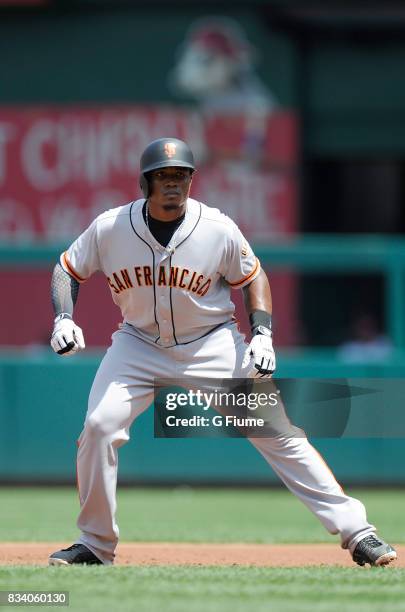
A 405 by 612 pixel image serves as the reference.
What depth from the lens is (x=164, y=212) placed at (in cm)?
597

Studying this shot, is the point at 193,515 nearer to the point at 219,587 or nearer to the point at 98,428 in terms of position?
the point at 98,428

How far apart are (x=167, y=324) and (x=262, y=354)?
1.45 feet

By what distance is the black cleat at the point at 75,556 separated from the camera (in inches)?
234

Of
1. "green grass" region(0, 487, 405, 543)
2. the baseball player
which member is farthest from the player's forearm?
"green grass" region(0, 487, 405, 543)

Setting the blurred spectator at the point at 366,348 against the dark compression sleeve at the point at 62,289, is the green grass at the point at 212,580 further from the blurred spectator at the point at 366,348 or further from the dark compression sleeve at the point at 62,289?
the blurred spectator at the point at 366,348

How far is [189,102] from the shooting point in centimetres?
1619

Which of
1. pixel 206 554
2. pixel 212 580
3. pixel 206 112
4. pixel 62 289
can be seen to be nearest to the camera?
pixel 212 580

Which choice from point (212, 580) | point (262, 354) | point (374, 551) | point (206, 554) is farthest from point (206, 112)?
point (212, 580)

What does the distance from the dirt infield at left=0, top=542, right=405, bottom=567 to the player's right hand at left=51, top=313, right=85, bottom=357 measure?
1108 mm

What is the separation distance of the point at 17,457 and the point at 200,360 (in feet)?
20.1

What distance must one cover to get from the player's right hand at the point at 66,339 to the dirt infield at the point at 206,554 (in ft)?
3.64

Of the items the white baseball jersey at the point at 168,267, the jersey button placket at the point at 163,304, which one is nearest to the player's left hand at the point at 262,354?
the white baseball jersey at the point at 168,267

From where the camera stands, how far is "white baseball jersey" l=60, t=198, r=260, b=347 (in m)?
5.96

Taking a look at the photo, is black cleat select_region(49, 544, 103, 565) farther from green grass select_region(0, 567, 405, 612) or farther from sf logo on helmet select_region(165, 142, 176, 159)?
sf logo on helmet select_region(165, 142, 176, 159)
